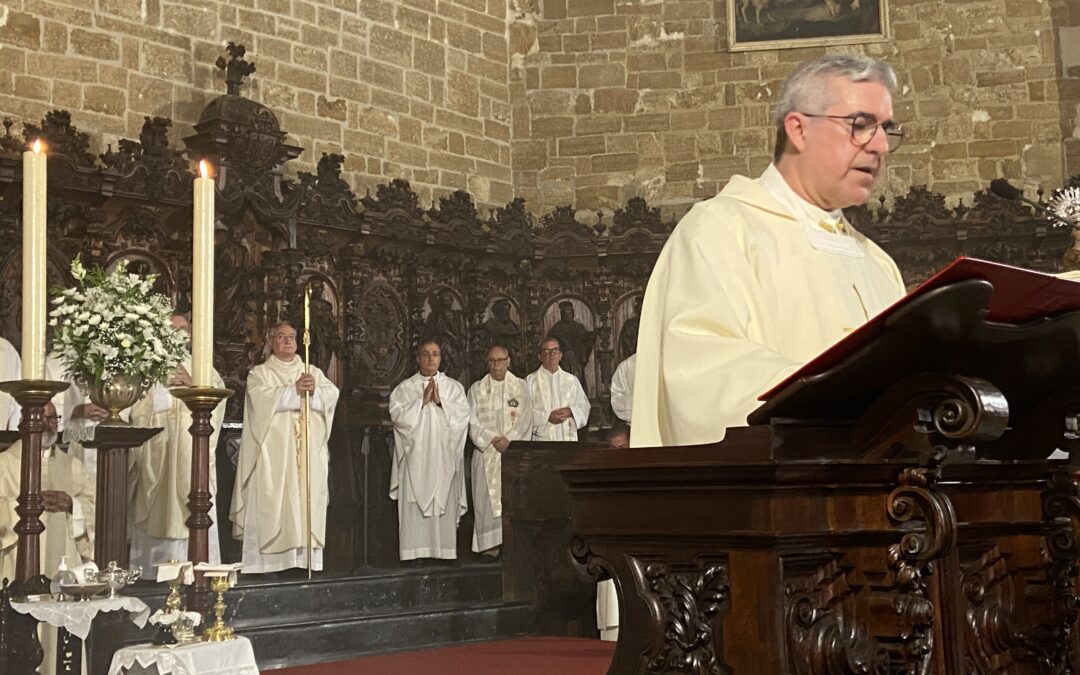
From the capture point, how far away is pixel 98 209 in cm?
955

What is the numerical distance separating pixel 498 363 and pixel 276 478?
101 inches

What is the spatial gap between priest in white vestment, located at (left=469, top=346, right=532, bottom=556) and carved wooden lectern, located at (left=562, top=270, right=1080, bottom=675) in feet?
29.4

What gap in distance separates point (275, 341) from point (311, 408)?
59 cm

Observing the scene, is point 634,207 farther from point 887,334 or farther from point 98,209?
point 887,334

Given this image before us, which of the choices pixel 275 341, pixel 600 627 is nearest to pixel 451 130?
pixel 275 341

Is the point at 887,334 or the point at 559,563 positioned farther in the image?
the point at 559,563

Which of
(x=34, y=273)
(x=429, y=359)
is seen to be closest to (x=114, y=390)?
(x=34, y=273)

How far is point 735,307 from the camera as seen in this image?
2.50 m

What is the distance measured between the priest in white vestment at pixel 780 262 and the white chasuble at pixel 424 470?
7.98 m

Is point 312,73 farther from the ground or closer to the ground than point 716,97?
closer to the ground

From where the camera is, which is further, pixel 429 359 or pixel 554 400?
pixel 554 400

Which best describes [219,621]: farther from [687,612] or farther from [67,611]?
[687,612]

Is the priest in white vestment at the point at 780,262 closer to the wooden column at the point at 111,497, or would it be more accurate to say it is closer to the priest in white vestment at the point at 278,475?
the wooden column at the point at 111,497

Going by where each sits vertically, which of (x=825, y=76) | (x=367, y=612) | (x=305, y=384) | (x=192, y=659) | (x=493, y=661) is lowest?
(x=493, y=661)
